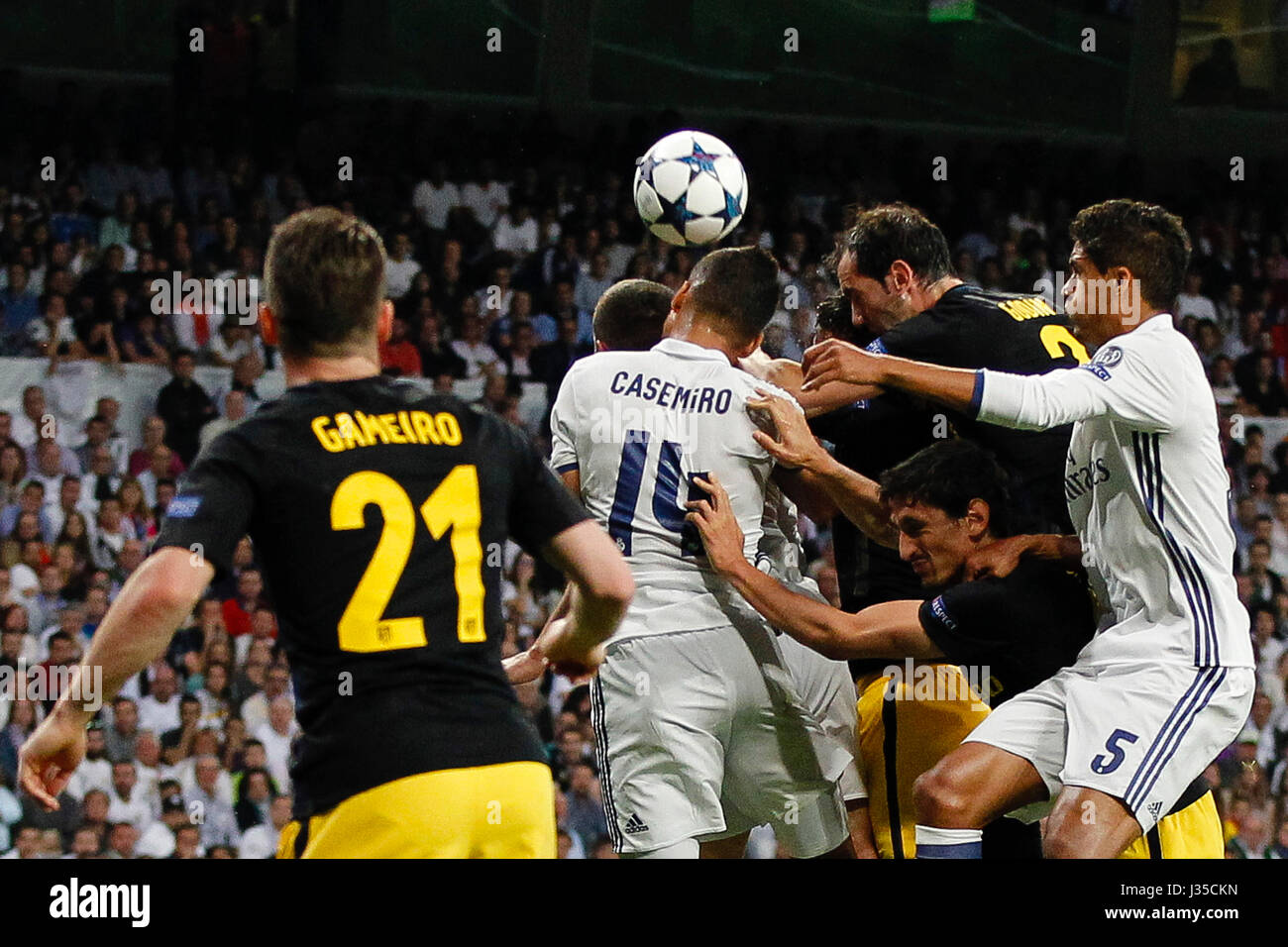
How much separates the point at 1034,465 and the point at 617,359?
4.62 ft

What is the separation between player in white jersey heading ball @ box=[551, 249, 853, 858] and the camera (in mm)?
4805

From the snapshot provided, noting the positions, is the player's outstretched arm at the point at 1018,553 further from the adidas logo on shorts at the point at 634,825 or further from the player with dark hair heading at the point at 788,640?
the adidas logo on shorts at the point at 634,825

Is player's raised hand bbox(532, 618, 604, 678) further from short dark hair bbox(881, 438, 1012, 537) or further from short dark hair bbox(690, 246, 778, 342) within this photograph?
short dark hair bbox(690, 246, 778, 342)

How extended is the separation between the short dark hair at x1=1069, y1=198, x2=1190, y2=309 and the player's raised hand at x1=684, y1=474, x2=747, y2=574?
1.30m

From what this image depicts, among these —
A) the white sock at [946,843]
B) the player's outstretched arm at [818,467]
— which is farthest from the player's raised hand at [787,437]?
the white sock at [946,843]

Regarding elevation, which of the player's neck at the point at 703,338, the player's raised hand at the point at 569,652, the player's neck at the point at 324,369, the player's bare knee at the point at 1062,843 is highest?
the player's neck at the point at 324,369

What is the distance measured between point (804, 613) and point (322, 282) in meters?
2.22

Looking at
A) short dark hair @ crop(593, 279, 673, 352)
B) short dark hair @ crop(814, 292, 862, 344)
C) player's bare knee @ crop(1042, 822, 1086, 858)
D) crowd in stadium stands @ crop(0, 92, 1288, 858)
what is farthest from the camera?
crowd in stadium stands @ crop(0, 92, 1288, 858)

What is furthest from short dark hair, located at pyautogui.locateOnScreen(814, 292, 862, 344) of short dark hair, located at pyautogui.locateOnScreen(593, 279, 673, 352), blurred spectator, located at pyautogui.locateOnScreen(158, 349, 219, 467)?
blurred spectator, located at pyautogui.locateOnScreen(158, 349, 219, 467)

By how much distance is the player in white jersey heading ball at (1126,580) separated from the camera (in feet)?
14.4

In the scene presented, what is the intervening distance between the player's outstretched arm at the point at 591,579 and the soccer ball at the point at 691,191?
118 inches

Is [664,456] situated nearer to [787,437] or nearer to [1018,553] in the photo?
[787,437]

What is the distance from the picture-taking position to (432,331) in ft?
40.2

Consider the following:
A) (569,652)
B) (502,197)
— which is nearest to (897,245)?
(569,652)
